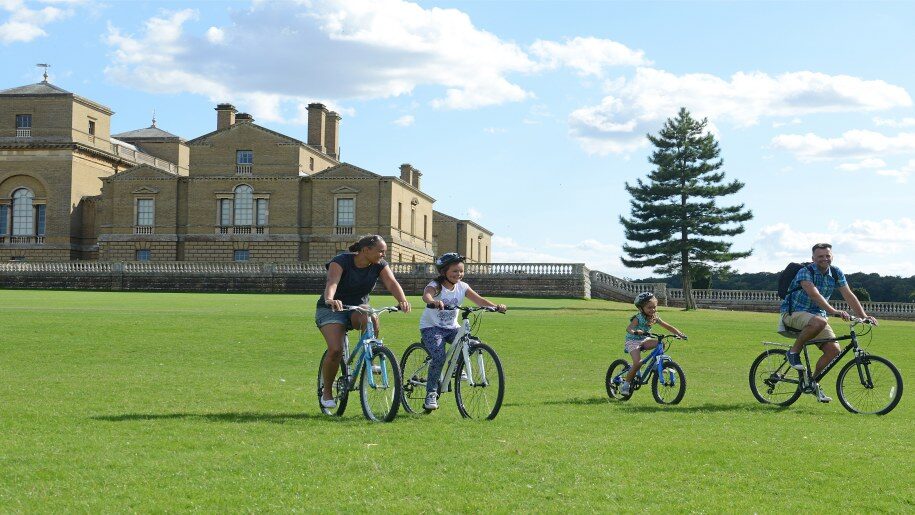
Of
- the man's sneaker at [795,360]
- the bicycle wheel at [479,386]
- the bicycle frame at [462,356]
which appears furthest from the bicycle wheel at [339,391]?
the man's sneaker at [795,360]

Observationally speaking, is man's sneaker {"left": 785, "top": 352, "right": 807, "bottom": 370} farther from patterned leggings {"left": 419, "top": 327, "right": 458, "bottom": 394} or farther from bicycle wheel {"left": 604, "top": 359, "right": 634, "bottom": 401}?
patterned leggings {"left": 419, "top": 327, "right": 458, "bottom": 394}

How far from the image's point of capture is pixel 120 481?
704 cm

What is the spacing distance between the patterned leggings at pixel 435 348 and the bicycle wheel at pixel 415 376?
0.11 metres

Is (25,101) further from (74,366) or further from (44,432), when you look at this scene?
(44,432)

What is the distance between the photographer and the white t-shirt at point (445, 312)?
34.0 ft

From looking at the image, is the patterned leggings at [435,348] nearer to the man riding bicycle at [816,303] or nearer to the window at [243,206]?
the man riding bicycle at [816,303]

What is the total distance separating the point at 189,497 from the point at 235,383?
7558 millimetres


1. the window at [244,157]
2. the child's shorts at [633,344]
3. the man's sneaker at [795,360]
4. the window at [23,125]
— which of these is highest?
the window at [23,125]

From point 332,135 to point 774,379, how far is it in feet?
227

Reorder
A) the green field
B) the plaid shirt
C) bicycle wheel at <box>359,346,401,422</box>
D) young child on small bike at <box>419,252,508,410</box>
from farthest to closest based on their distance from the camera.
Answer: the plaid shirt < young child on small bike at <box>419,252,508,410</box> < bicycle wheel at <box>359,346,401,422</box> < the green field

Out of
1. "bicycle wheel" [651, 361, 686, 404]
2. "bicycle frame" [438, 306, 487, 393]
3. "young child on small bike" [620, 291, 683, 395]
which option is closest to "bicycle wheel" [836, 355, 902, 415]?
"bicycle wheel" [651, 361, 686, 404]

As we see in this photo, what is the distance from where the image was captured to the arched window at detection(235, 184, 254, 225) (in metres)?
70.5

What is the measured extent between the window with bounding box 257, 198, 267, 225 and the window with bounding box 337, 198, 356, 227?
5205 mm

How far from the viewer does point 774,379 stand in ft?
41.3
